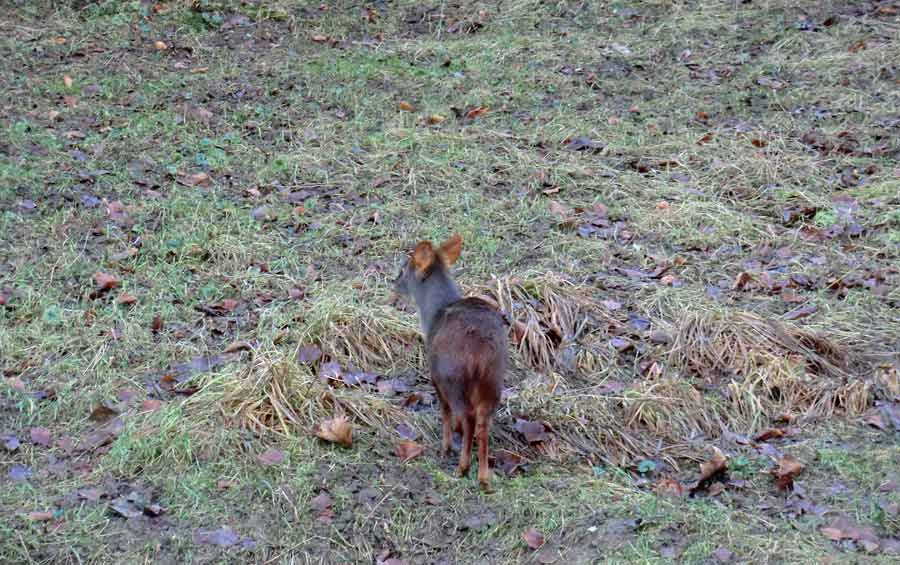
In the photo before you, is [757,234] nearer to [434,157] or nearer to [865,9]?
[434,157]

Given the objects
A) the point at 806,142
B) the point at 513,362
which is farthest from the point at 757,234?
the point at 513,362

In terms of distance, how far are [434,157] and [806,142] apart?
132 inches

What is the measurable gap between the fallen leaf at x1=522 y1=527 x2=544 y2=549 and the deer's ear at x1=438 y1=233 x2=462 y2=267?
166 cm

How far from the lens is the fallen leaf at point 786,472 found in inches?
207

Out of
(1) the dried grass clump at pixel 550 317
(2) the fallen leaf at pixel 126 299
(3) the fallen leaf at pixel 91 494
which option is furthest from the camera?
(2) the fallen leaf at pixel 126 299

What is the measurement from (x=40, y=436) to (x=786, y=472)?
153 inches

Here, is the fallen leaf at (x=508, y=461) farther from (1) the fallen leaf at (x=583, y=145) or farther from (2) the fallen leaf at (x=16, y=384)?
(1) the fallen leaf at (x=583, y=145)

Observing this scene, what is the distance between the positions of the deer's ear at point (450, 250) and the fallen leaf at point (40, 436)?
2.30m

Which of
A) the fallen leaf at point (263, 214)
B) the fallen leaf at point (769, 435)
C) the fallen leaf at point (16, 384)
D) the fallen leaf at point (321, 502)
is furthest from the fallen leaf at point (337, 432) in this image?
the fallen leaf at point (263, 214)

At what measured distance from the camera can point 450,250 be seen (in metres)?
5.82

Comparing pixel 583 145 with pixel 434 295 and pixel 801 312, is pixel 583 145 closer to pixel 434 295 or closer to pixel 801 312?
pixel 801 312

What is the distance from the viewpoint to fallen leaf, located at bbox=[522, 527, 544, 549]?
15.6 feet

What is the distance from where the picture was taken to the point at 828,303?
6859 mm

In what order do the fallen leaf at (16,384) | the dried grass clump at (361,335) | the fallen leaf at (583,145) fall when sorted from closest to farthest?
the fallen leaf at (16,384), the dried grass clump at (361,335), the fallen leaf at (583,145)
